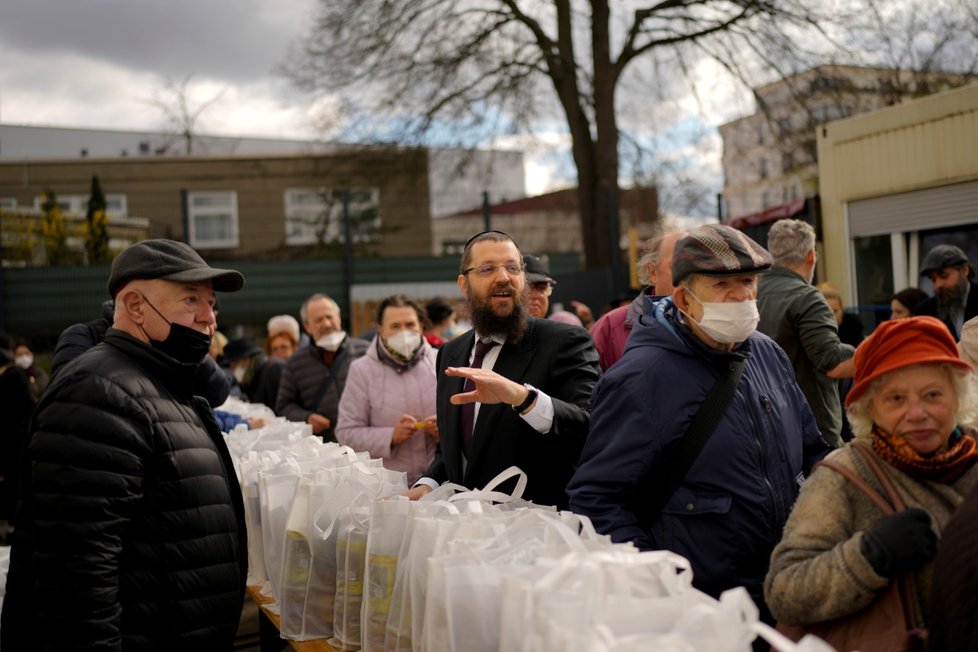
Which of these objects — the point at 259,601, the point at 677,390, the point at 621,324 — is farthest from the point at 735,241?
the point at 259,601

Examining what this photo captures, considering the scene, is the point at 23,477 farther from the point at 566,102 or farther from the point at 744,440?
the point at 566,102

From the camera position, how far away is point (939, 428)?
2.15 m

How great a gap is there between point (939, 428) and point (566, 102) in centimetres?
1667

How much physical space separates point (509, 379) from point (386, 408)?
6.51 feet

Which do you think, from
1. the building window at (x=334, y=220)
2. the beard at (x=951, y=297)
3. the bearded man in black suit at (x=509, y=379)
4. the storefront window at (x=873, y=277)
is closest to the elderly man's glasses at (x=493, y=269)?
the bearded man in black suit at (x=509, y=379)

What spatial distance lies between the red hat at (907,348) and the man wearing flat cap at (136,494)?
6.10ft

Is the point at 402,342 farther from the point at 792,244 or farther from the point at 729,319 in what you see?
the point at 729,319

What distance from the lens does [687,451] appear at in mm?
2557

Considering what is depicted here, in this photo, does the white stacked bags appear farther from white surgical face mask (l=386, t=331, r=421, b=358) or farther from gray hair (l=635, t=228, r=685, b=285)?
gray hair (l=635, t=228, r=685, b=285)

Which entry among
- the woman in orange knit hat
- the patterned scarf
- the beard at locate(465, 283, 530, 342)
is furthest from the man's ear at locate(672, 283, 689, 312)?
the beard at locate(465, 283, 530, 342)

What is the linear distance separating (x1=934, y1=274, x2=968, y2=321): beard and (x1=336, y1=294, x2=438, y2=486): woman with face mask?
3.49 meters

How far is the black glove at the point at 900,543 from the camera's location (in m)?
1.97

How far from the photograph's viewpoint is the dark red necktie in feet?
11.4

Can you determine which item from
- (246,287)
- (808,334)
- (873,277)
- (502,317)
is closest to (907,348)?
(502,317)
